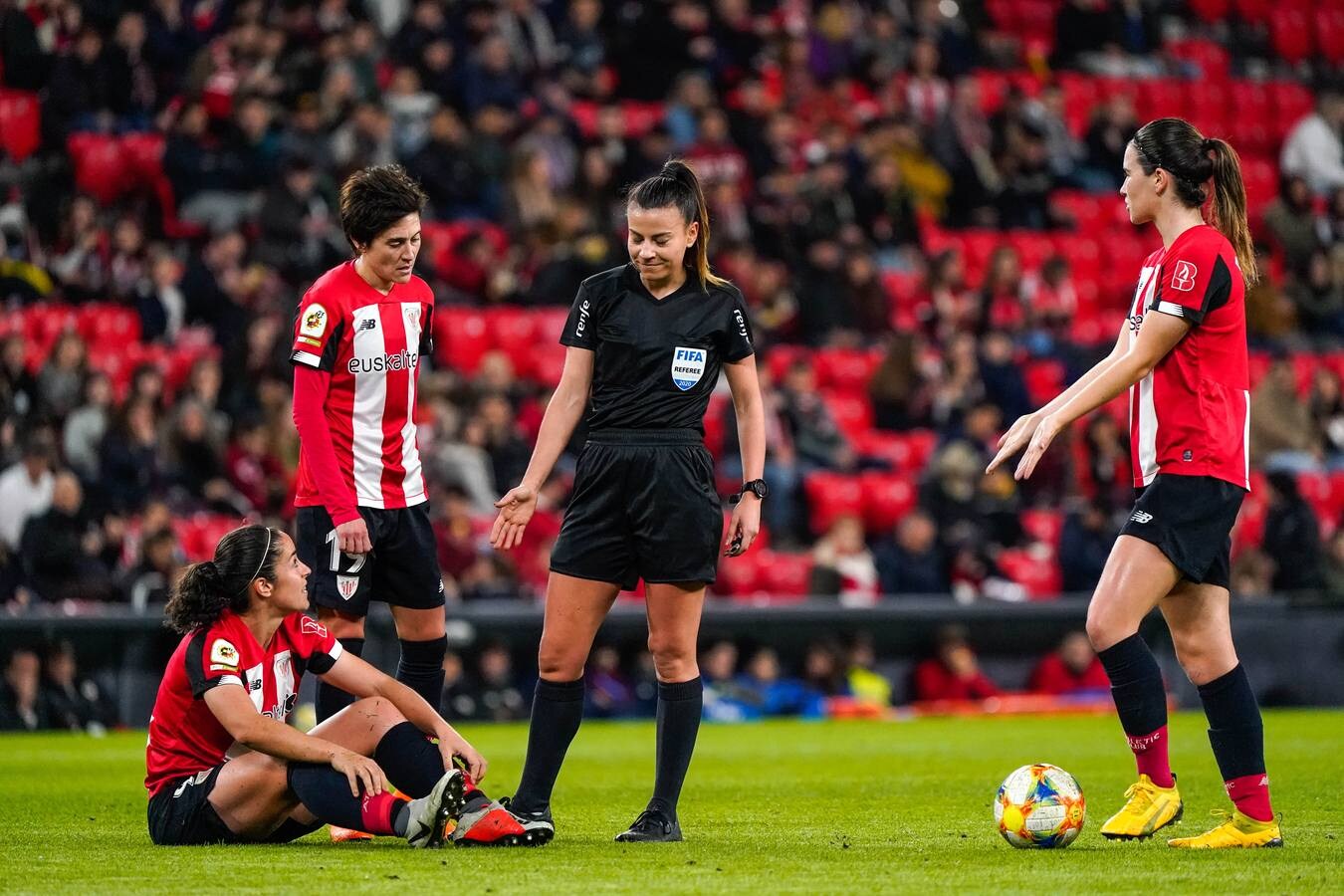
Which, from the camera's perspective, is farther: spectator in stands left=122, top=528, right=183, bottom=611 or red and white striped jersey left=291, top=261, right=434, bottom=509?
spectator in stands left=122, top=528, right=183, bottom=611

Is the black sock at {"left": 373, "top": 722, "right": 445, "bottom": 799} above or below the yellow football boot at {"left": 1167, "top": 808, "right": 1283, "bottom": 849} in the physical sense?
above

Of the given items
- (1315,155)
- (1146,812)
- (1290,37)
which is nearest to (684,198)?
(1146,812)

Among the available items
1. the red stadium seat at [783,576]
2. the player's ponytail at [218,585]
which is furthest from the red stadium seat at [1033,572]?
the player's ponytail at [218,585]

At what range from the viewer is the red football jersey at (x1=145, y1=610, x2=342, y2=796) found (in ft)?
19.9

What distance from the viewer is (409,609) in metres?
7.03

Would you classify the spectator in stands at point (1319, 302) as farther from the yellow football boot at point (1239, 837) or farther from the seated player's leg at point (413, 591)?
the seated player's leg at point (413, 591)

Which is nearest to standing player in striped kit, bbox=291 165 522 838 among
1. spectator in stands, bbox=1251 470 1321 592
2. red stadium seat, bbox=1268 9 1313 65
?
spectator in stands, bbox=1251 470 1321 592

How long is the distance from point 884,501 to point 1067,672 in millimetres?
2489

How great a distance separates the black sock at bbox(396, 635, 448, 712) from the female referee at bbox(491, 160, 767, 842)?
82cm

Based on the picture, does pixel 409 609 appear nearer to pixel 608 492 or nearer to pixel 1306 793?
pixel 608 492

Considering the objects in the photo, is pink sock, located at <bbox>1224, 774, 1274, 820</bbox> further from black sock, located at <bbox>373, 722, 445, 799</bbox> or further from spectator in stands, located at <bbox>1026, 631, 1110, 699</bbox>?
spectator in stands, located at <bbox>1026, 631, 1110, 699</bbox>

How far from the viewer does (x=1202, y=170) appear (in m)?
6.24

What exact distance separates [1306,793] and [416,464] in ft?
13.3

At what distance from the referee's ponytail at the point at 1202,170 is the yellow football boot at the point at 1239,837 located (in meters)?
1.77
